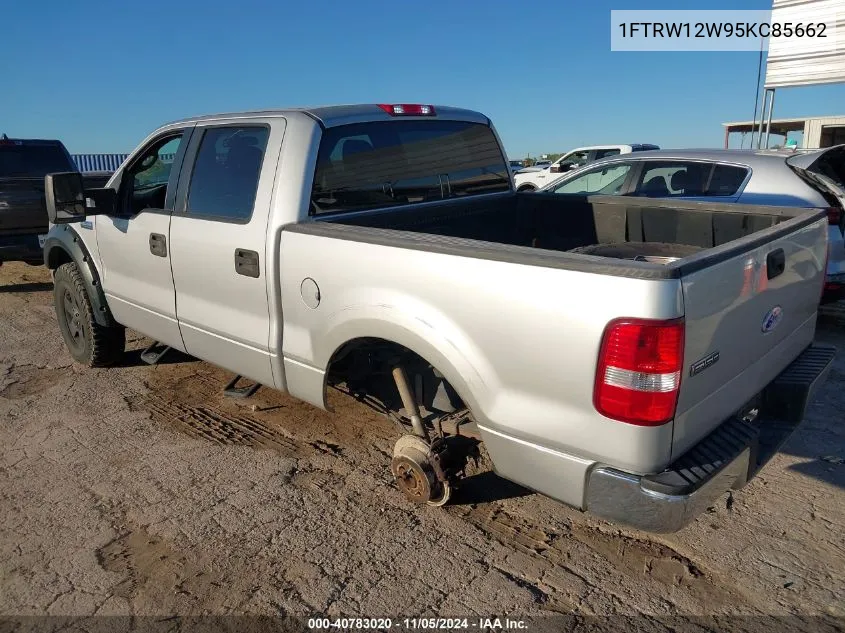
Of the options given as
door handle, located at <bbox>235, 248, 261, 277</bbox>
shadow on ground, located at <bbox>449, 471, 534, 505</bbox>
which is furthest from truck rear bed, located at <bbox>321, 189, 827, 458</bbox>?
shadow on ground, located at <bbox>449, 471, 534, 505</bbox>

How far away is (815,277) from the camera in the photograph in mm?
3127

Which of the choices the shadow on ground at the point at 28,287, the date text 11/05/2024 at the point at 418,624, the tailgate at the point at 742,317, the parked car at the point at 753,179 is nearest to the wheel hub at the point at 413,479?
the date text 11/05/2024 at the point at 418,624

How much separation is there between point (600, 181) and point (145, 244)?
4948mm

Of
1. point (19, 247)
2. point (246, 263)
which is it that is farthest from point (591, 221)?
point (19, 247)

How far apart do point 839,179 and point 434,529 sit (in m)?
4.70

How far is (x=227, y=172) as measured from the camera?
363 centimetres

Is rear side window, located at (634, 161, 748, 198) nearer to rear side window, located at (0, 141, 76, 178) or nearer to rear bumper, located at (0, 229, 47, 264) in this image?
rear bumper, located at (0, 229, 47, 264)

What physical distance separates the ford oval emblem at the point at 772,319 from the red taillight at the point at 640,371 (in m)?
0.80

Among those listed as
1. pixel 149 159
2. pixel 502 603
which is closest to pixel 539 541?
pixel 502 603

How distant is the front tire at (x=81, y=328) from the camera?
491 centimetres

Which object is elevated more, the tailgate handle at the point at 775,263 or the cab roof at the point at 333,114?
the cab roof at the point at 333,114

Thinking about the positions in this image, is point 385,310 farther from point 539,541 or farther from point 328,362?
point 539,541

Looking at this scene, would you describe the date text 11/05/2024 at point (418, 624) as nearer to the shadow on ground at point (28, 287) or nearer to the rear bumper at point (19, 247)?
the rear bumper at point (19, 247)

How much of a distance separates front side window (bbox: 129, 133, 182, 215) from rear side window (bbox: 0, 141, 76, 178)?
5.03 meters
